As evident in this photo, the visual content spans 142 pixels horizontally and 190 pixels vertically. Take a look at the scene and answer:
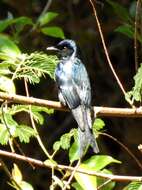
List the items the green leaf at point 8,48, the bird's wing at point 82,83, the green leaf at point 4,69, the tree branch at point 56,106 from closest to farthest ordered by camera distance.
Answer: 1. the tree branch at point 56,106
2. the green leaf at point 4,69
3. the green leaf at point 8,48
4. the bird's wing at point 82,83

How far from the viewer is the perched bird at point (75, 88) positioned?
9.01 ft

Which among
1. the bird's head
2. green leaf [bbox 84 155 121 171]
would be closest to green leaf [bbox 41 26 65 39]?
the bird's head

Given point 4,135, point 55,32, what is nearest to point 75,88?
point 55,32

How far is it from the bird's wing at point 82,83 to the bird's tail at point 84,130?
0.06 m

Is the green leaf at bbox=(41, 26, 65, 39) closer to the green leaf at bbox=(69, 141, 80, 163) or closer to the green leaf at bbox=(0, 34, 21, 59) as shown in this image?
the green leaf at bbox=(0, 34, 21, 59)

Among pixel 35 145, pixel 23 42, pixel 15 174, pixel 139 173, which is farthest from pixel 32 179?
pixel 15 174

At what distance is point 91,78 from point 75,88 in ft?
7.45

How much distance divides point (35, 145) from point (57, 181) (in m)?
3.18

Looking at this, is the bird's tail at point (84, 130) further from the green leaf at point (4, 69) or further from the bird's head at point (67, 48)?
the bird's head at point (67, 48)

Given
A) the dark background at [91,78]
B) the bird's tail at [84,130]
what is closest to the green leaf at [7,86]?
the bird's tail at [84,130]

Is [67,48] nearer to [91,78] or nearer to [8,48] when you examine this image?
[8,48]

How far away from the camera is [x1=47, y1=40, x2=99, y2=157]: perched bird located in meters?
2.75

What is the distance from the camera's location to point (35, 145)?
5414mm

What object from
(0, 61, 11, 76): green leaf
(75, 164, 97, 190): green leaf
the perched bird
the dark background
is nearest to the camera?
(75, 164, 97, 190): green leaf
